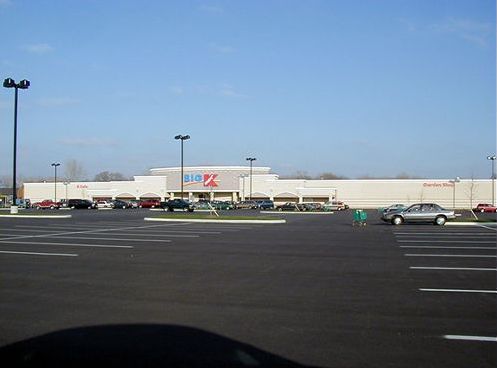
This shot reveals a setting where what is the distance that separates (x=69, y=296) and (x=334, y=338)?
500 cm

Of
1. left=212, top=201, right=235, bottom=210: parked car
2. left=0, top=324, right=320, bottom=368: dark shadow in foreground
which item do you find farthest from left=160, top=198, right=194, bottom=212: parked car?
left=0, top=324, right=320, bottom=368: dark shadow in foreground

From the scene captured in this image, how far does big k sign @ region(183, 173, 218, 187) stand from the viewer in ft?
352

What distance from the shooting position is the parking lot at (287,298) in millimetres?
6496

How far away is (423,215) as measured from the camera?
3534cm

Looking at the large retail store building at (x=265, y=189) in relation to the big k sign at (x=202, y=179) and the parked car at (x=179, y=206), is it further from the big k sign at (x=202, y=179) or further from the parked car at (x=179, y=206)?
the parked car at (x=179, y=206)

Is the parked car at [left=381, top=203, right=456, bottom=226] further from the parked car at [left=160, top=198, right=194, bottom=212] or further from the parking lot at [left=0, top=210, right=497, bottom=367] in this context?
the parked car at [left=160, top=198, right=194, bottom=212]

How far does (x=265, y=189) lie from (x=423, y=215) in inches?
2746

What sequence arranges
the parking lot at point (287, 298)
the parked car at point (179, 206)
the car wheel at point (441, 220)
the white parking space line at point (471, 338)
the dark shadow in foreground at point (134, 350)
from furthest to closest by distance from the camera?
the parked car at point (179, 206)
the car wheel at point (441, 220)
the white parking space line at point (471, 338)
the parking lot at point (287, 298)
the dark shadow in foreground at point (134, 350)

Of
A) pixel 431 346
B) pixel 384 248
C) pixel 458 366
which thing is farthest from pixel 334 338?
pixel 384 248

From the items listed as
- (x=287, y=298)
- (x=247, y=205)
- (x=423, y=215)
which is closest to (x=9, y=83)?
(x=423, y=215)

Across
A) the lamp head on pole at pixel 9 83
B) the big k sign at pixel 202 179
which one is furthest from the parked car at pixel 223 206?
the lamp head on pole at pixel 9 83

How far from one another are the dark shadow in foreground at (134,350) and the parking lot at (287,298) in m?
0.25

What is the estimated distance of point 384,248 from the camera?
1864cm

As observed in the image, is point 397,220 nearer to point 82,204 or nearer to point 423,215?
point 423,215
